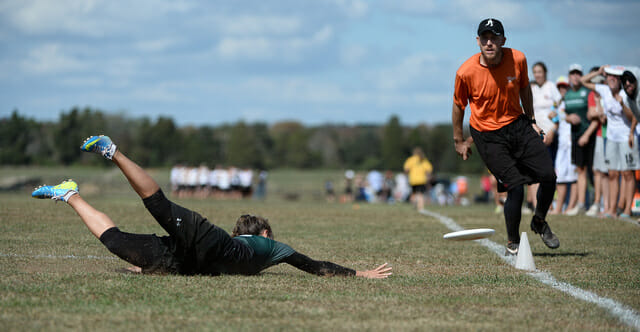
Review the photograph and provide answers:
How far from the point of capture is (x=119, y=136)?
289 feet

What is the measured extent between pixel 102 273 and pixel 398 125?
9569 cm

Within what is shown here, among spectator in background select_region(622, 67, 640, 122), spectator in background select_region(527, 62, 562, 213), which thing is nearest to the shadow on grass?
spectator in background select_region(622, 67, 640, 122)

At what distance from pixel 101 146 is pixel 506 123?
406 centimetres

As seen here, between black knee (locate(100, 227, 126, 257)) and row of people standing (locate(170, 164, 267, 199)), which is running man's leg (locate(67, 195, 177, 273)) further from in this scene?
row of people standing (locate(170, 164, 267, 199))

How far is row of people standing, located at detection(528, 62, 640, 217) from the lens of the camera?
1316 cm

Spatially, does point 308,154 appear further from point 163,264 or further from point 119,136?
point 163,264

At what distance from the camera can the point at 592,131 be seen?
1405 cm

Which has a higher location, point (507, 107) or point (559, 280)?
point (507, 107)

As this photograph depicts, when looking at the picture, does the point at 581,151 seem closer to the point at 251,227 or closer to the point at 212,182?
the point at 251,227

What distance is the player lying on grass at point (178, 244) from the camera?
5566 millimetres

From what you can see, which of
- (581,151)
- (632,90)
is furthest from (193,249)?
(581,151)

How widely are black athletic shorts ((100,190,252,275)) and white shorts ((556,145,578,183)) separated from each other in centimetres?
1102

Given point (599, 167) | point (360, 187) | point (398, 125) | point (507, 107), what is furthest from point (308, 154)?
point (507, 107)

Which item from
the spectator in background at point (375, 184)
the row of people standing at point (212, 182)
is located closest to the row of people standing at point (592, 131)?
the row of people standing at point (212, 182)
